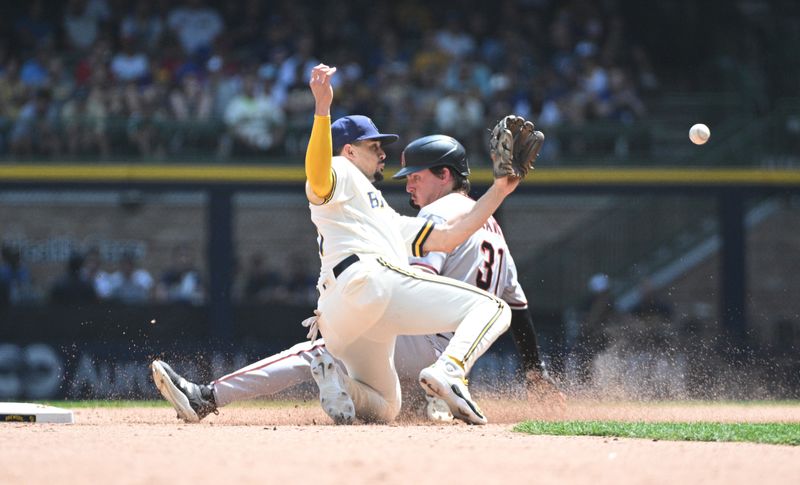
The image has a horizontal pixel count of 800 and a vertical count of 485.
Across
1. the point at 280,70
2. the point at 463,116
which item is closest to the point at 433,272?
the point at 463,116

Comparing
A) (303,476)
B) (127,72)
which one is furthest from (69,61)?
(303,476)

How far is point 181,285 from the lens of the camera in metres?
13.6

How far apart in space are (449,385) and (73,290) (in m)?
8.02

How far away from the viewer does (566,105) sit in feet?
49.2

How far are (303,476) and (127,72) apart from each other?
38.4 ft

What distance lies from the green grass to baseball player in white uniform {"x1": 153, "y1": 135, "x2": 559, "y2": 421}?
2.46 ft

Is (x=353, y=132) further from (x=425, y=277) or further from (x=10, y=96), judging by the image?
(x=10, y=96)

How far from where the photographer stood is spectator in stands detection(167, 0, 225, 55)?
16.2 metres

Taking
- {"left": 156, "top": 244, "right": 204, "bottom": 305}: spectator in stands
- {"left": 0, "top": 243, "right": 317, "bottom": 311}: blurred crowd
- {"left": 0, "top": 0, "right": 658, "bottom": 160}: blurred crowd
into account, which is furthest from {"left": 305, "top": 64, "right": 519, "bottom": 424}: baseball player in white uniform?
{"left": 0, "top": 0, "right": 658, "bottom": 160}: blurred crowd

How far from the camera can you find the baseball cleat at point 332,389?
245 inches

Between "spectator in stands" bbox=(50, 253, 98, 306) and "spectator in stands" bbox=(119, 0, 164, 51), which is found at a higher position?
"spectator in stands" bbox=(119, 0, 164, 51)

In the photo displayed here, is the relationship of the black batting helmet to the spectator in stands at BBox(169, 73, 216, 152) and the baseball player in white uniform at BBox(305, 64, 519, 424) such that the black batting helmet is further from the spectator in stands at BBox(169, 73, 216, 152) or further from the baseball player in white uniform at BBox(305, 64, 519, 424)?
the spectator in stands at BBox(169, 73, 216, 152)

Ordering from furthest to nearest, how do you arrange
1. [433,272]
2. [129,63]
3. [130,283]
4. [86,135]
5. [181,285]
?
[129,63], [86,135], [181,285], [130,283], [433,272]

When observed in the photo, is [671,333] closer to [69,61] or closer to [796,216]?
[796,216]
